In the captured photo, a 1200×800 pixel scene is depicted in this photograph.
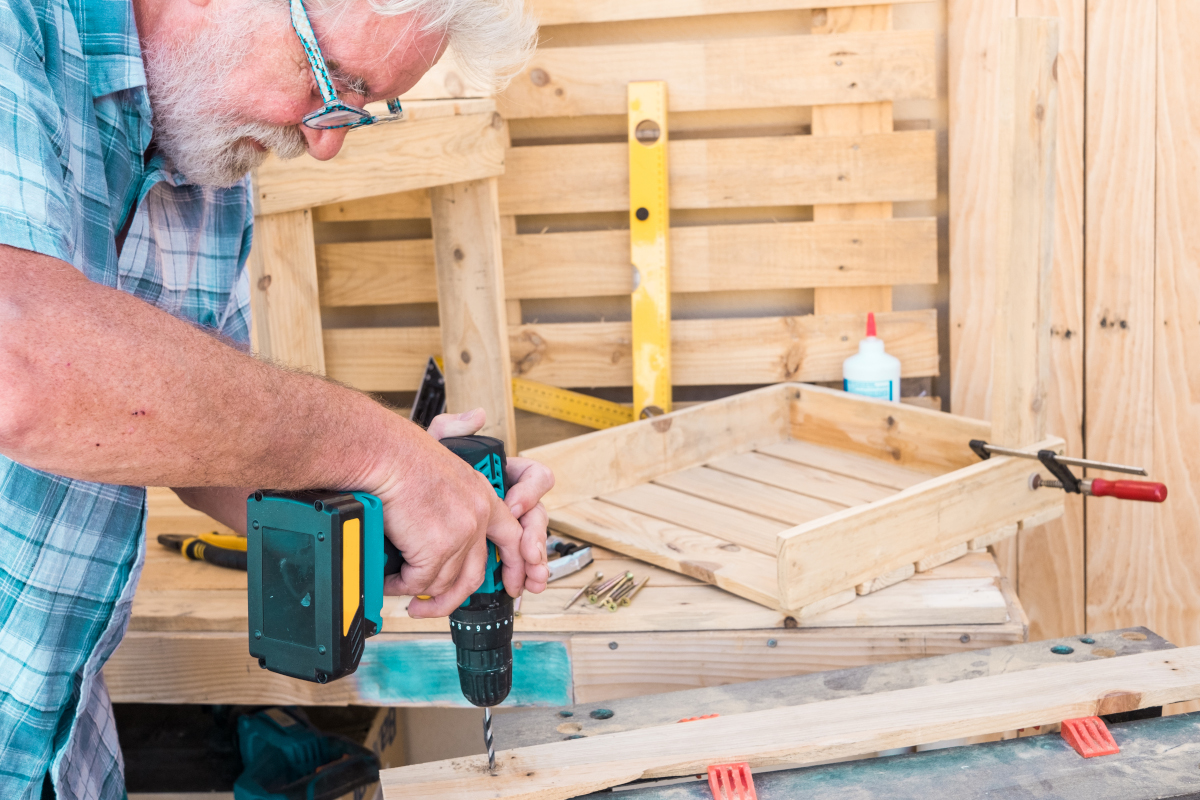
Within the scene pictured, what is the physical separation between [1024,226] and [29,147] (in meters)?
1.27

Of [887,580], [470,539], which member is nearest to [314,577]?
[470,539]

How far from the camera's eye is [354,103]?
1.06 metres

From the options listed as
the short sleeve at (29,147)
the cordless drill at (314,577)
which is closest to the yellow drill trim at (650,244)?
the cordless drill at (314,577)

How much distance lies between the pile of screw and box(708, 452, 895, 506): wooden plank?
1.37 ft

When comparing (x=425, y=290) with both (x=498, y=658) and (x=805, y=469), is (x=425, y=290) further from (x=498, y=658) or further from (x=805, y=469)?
(x=498, y=658)

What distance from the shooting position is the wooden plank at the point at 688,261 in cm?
213

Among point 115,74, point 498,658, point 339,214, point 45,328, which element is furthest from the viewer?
point 339,214

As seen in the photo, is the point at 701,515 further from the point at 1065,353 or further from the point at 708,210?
the point at 1065,353

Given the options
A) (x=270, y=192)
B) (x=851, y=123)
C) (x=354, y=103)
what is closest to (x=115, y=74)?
(x=354, y=103)

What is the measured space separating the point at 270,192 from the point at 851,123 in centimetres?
117

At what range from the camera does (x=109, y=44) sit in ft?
2.95

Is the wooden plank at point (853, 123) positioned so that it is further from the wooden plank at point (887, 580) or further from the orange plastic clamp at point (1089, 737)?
the orange plastic clamp at point (1089, 737)

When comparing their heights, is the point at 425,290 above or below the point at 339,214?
below

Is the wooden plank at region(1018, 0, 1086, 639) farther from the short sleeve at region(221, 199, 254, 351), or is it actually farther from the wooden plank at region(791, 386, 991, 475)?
the short sleeve at region(221, 199, 254, 351)
